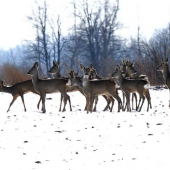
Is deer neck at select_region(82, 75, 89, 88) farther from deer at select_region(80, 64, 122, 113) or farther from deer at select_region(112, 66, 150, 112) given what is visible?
deer at select_region(112, 66, 150, 112)

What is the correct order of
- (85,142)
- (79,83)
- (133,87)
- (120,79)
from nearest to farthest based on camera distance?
(85,142)
(133,87)
(120,79)
(79,83)

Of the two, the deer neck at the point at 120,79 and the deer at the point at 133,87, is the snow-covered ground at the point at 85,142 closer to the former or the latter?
the deer at the point at 133,87

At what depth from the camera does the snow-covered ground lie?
704cm

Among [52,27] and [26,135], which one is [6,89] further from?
[52,27]

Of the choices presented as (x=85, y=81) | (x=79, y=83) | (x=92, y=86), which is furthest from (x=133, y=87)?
(x=79, y=83)

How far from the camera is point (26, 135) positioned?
929cm

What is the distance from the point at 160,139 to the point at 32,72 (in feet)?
24.5

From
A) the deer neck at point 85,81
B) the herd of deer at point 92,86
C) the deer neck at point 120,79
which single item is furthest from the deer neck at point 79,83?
the deer neck at point 120,79

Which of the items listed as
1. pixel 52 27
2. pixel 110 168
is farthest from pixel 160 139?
pixel 52 27

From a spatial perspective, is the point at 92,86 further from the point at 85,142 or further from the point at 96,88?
the point at 85,142

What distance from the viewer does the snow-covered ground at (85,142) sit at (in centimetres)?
704

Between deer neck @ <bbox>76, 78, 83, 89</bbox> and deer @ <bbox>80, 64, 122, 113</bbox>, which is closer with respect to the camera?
deer @ <bbox>80, 64, 122, 113</bbox>

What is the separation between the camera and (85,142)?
27.8ft

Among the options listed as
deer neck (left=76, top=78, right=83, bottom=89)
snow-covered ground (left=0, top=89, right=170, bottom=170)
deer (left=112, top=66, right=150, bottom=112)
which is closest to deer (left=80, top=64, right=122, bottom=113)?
deer (left=112, top=66, right=150, bottom=112)
